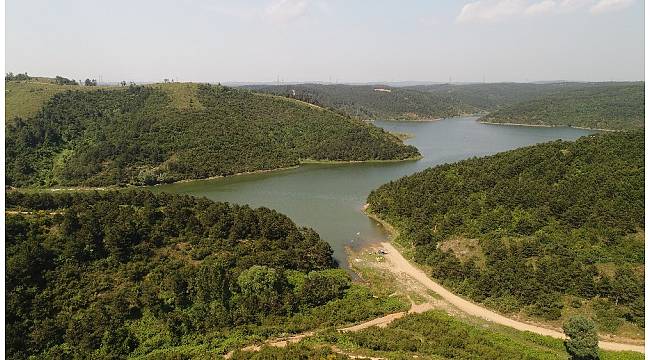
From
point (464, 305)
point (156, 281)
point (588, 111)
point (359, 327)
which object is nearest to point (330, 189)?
point (464, 305)

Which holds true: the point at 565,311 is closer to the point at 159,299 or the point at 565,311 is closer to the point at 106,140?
the point at 159,299

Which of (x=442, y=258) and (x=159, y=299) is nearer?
(x=159, y=299)

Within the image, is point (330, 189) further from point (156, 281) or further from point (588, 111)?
point (588, 111)

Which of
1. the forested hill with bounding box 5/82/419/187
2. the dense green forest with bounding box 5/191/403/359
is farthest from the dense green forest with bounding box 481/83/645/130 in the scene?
the dense green forest with bounding box 5/191/403/359

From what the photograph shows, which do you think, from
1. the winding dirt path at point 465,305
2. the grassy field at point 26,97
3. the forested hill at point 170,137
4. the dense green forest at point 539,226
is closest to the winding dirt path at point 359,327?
the winding dirt path at point 465,305

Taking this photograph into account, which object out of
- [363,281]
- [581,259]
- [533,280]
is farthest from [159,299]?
[581,259]

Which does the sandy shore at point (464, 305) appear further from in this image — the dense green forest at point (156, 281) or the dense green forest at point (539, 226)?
the dense green forest at point (156, 281)

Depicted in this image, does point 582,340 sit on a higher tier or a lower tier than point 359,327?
higher
